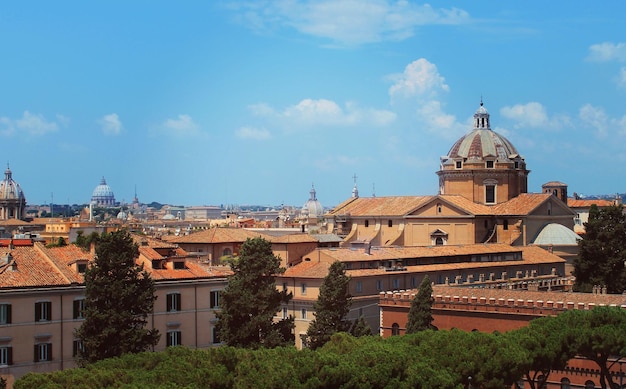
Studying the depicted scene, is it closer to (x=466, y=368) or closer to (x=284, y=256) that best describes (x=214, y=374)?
(x=466, y=368)

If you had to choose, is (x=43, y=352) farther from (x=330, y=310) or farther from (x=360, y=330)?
(x=360, y=330)

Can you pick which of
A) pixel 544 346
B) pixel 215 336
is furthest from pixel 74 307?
pixel 544 346

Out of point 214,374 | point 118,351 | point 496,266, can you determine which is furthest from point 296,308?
point 214,374

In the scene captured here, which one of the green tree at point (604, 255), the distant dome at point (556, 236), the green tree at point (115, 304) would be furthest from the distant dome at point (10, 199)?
the green tree at point (115, 304)

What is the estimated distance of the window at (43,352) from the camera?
43.5 m

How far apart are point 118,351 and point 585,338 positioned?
56.6 ft

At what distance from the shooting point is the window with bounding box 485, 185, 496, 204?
88000 mm

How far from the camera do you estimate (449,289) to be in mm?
54844

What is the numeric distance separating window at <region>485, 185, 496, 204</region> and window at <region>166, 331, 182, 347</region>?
148 feet

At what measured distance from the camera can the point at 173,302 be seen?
48.5 metres

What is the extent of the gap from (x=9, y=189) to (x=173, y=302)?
14847 centimetres

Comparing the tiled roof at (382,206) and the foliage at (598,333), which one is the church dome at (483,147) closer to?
the tiled roof at (382,206)

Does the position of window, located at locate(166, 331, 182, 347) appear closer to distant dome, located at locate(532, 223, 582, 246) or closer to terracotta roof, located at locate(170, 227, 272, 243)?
terracotta roof, located at locate(170, 227, 272, 243)

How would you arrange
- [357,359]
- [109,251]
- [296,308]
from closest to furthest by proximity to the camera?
[357,359] < [109,251] < [296,308]
